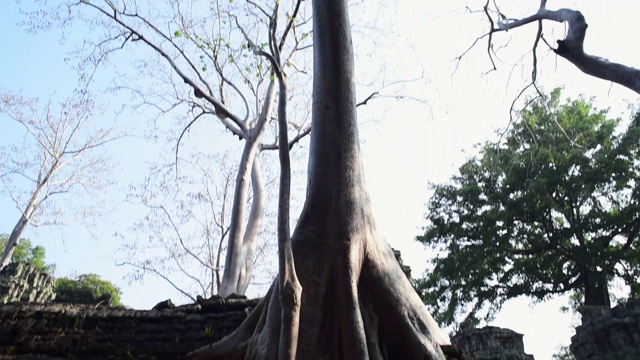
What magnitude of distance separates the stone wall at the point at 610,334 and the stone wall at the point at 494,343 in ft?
7.23

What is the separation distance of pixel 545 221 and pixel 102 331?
11.9m

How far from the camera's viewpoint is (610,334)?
25.4 feet

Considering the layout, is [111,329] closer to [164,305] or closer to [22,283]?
[164,305]

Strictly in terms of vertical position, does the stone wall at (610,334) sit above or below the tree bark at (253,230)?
below

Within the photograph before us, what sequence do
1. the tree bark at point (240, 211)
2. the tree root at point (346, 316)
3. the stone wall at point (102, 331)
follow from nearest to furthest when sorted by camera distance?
the tree root at point (346, 316)
the stone wall at point (102, 331)
the tree bark at point (240, 211)

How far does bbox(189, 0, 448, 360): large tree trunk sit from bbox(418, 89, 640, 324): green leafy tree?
9.58 metres

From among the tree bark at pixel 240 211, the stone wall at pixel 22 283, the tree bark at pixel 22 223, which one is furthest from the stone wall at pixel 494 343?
the tree bark at pixel 22 223

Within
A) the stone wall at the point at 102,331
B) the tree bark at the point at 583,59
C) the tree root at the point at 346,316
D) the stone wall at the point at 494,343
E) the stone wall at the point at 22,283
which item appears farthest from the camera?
the stone wall at the point at 22,283

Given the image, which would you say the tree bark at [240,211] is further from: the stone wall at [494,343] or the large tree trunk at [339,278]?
the large tree trunk at [339,278]

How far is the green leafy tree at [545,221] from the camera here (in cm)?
1182

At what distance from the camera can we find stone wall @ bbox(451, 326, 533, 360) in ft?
20.4

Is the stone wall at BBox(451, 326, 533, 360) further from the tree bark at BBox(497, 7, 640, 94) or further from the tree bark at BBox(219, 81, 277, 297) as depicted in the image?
the tree bark at BBox(497, 7, 640, 94)

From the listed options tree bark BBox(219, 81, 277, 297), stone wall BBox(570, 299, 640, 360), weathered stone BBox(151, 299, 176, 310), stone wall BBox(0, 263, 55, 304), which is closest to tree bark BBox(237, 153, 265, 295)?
tree bark BBox(219, 81, 277, 297)

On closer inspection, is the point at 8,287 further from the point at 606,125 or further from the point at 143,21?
the point at 606,125
